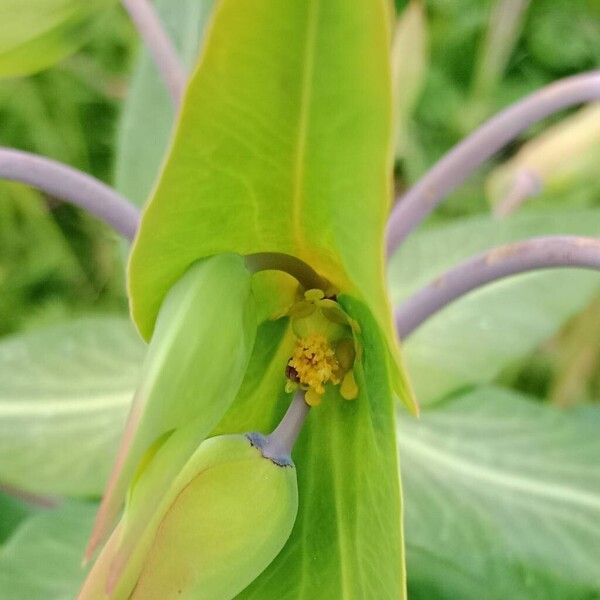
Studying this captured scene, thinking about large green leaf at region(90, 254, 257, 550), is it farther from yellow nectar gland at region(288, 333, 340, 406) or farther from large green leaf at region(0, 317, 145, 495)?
large green leaf at region(0, 317, 145, 495)

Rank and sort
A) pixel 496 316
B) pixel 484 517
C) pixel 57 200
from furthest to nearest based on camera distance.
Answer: pixel 57 200
pixel 496 316
pixel 484 517

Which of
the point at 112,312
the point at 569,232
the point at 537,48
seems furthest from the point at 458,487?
the point at 537,48

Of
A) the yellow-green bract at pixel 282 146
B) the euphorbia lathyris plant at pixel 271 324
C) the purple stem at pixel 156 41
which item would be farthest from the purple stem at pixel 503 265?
the purple stem at pixel 156 41

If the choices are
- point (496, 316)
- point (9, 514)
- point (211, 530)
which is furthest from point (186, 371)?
point (9, 514)

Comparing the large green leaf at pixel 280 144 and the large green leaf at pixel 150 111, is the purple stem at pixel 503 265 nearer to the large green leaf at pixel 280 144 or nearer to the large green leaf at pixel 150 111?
the large green leaf at pixel 280 144

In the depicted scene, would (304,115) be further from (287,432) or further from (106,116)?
(106,116)

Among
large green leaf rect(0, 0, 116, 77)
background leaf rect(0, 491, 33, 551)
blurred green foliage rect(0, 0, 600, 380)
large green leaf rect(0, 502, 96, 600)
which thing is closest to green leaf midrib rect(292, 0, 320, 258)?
large green leaf rect(0, 0, 116, 77)
